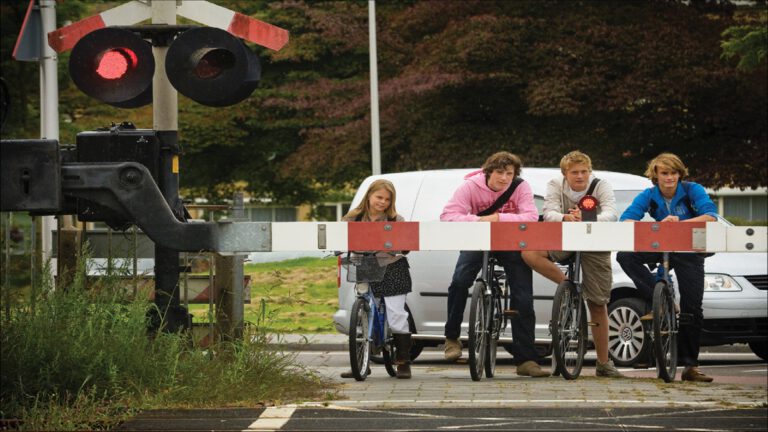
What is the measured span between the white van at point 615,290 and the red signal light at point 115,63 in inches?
217

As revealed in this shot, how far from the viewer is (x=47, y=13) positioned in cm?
1839

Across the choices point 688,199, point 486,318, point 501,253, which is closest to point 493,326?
point 486,318

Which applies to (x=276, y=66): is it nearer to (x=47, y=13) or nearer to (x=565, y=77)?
(x=565, y=77)

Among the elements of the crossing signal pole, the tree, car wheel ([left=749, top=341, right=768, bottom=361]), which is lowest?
car wheel ([left=749, top=341, right=768, bottom=361])

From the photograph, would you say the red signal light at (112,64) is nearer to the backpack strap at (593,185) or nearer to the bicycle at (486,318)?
the bicycle at (486,318)

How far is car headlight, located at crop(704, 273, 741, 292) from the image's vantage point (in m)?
14.4

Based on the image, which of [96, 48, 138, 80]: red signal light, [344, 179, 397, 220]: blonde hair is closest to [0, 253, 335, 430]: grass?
[96, 48, 138, 80]: red signal light

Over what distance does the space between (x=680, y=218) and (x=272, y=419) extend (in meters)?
4.16

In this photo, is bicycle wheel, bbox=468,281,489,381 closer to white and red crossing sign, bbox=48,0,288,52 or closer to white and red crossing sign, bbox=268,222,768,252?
white and red crossing sign, bbox=48,0,288,52

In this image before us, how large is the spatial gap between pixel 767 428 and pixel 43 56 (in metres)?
12.6

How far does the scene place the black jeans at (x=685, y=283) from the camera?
11.4 m

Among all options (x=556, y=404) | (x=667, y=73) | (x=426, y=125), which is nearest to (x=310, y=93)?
(x=426, y=125)

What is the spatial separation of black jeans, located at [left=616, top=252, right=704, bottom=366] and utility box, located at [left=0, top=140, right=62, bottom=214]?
5.39m

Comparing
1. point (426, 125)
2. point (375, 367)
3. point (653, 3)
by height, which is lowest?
point (375, 367)
